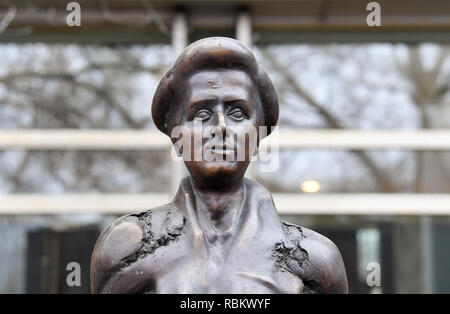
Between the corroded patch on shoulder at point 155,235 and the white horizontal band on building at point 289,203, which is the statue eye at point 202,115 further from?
the white horizontal band on building at point 289,203

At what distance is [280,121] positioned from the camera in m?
6.91

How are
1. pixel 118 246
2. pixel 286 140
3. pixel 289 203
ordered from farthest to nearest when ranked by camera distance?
pixel 286 140
pixel 289 203
pixel 118 246

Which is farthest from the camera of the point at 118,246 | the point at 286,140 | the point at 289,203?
the point at 286,140

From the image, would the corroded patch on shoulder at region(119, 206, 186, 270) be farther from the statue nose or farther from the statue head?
the statue nose

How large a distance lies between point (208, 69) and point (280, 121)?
4.67 meters

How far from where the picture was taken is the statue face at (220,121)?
221cm

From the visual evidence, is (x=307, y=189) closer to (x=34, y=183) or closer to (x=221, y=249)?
(x=34, y=183)

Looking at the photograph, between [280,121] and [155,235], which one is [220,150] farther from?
[280,121]

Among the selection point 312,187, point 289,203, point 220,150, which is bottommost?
point 220,150

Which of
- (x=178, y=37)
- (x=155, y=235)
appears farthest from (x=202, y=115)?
(x=178, y=37)

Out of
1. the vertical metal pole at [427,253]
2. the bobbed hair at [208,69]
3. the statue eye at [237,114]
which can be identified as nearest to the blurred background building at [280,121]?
the vertical metal pole at [427,253]

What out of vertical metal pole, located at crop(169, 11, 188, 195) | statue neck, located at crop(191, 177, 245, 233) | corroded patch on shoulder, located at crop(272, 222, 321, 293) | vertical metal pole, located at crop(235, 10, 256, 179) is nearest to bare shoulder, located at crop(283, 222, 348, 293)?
corroded patch on shoulder, located at crop(272, 222, 321, 293)

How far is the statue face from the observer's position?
2209 mm

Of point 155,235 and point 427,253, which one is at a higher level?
point 427,253
